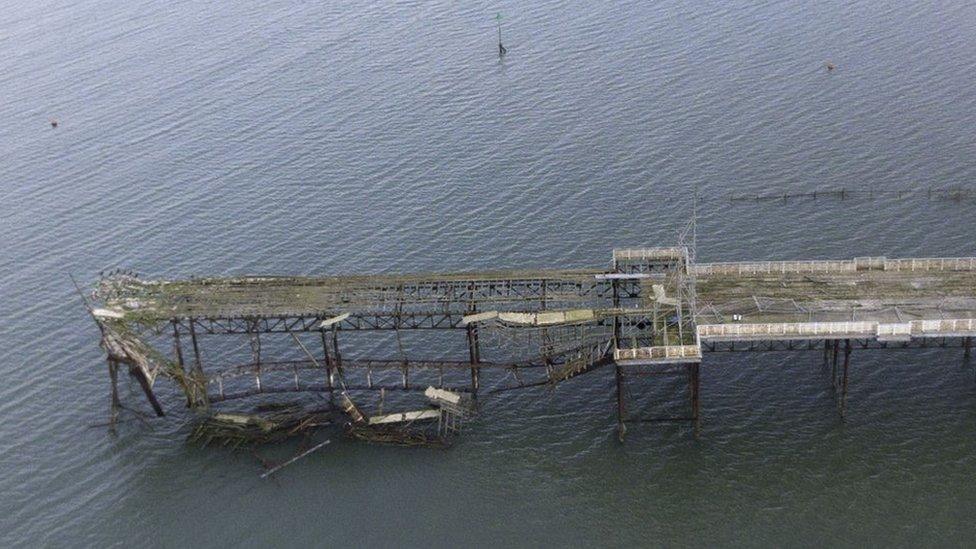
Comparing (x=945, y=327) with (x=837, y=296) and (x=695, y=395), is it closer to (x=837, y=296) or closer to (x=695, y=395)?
(x=837, y=296)

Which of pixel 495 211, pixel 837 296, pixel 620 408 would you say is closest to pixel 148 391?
pixel 620 408

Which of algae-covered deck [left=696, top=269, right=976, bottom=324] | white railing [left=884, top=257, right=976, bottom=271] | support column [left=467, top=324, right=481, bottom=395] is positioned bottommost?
support column [left=467, top=324, right=481, bottom=395]

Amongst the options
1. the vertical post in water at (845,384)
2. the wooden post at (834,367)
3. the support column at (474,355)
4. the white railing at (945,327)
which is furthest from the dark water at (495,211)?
the white railing at (945,327)

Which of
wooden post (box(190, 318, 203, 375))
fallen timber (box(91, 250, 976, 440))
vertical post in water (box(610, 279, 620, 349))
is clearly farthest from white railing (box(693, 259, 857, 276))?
wooden post (box(190, 318, 203, 375))

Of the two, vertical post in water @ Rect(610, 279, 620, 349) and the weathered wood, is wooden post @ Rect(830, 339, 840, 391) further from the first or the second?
the weathered wood

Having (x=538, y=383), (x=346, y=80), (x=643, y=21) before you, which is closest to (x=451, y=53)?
(x=346, y=80)

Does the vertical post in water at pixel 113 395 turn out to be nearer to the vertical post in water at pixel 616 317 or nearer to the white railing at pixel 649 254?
the vertical post in water at pixel 616 317
